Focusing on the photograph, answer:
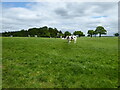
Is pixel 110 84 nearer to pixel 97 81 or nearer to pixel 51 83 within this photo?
pixel 97 81

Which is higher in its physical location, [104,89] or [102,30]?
[102,30]

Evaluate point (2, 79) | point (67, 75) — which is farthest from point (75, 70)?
point (2, 79)

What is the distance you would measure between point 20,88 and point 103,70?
664 centimetres

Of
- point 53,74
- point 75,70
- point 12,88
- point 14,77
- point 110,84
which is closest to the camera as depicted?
point 12,88

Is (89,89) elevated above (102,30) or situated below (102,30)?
below

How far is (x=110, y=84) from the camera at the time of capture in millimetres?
7461

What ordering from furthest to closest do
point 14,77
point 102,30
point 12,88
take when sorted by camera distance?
point 102,30 → point 14,77 → point 12,88

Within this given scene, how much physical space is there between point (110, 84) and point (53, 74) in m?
4.00

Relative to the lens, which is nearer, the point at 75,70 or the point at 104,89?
the point at 104,89

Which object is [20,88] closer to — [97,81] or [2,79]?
[2,79]

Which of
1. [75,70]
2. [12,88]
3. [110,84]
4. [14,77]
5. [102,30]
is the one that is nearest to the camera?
[12,88]

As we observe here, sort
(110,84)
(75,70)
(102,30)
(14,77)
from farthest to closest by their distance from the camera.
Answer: (102,30), (75,70), (14,77), (110,84)

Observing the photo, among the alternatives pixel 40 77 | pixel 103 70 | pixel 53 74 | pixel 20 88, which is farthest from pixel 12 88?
pixel 103 70

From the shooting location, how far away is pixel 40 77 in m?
8.34
